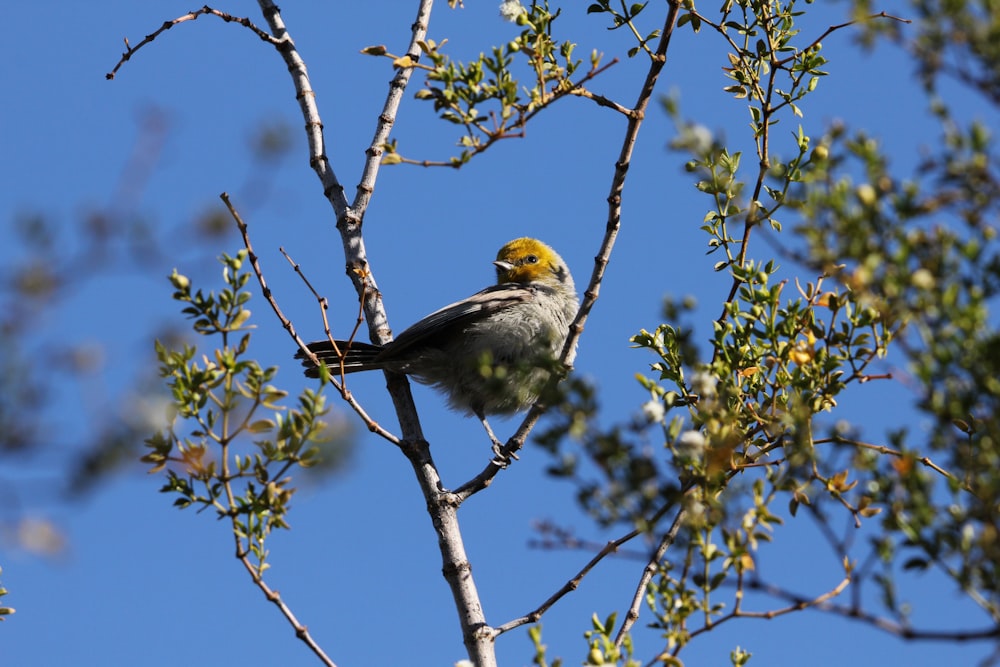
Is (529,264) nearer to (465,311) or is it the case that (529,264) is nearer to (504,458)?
(465,311)

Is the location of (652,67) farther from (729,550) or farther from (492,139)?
(729,550)

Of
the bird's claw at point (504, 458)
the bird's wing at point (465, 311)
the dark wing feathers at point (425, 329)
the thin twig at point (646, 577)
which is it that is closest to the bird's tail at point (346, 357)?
the dark wing feathers at point (425, 329)

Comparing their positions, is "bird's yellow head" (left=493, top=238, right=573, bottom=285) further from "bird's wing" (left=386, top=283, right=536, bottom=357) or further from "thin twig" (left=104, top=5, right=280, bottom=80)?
"thin twig" (left=104, top=5, right=280, bottom=80)

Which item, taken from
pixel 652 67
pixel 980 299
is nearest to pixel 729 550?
pixel 980 299

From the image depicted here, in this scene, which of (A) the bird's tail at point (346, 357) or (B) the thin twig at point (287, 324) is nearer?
(B) the thin twig at point (287, 324)

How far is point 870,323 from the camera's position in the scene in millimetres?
2982

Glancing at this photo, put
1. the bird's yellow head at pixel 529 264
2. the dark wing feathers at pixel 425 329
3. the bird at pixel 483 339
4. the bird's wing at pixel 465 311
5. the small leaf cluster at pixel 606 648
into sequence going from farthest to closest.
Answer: the bird's yellow head at pixel 529 264 < the bird at pixel 483 339 < the bird's wing at pixel 465 311 < the dark wing feathers at pixel 425 329 < the small leaf cluster at pixel 606 648

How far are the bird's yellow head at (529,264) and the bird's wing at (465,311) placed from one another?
22.0 inches

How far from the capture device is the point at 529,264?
6.74 meters

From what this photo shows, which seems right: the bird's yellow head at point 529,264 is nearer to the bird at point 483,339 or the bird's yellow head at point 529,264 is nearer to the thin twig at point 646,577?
the bird at point 483,339

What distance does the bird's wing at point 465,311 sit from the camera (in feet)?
16.8

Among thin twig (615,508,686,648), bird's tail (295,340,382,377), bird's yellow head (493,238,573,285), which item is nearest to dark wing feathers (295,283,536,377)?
bird's tail (295,340,382,377)

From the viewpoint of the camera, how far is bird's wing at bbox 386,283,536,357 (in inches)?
201

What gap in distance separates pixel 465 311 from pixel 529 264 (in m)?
1.31
